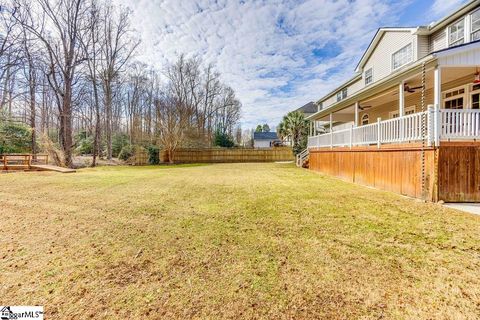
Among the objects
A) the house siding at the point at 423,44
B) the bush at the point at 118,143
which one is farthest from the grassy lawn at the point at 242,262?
Answer: the bush at the point at 118,143

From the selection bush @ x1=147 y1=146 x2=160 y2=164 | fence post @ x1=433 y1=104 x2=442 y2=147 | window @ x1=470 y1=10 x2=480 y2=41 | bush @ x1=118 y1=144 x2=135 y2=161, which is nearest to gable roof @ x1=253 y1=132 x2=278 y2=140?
bush @ x1=147 y1=146 x2=160 y2=164

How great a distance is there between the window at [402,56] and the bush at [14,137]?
25660 mm

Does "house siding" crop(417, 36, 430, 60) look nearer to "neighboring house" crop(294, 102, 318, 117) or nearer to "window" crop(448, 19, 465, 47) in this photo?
"window" crop(448, 19, 465, 47)

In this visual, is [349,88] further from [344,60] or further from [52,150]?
[52,150]

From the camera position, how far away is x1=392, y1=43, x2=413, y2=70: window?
11.8 metres

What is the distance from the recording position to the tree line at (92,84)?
709 inches

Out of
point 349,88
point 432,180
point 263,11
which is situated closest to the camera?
point 432,180

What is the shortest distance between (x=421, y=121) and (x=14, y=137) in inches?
1063

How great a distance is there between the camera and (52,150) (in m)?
17.7

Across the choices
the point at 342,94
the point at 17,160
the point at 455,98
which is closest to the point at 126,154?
the point at 17,160

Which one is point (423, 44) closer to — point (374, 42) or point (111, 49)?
point (374, 42)

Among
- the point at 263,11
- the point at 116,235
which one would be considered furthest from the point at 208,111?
the point at 116,235

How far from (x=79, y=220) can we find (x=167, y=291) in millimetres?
3222

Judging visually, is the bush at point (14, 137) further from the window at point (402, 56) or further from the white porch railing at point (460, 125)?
the window at point (402, 56)
